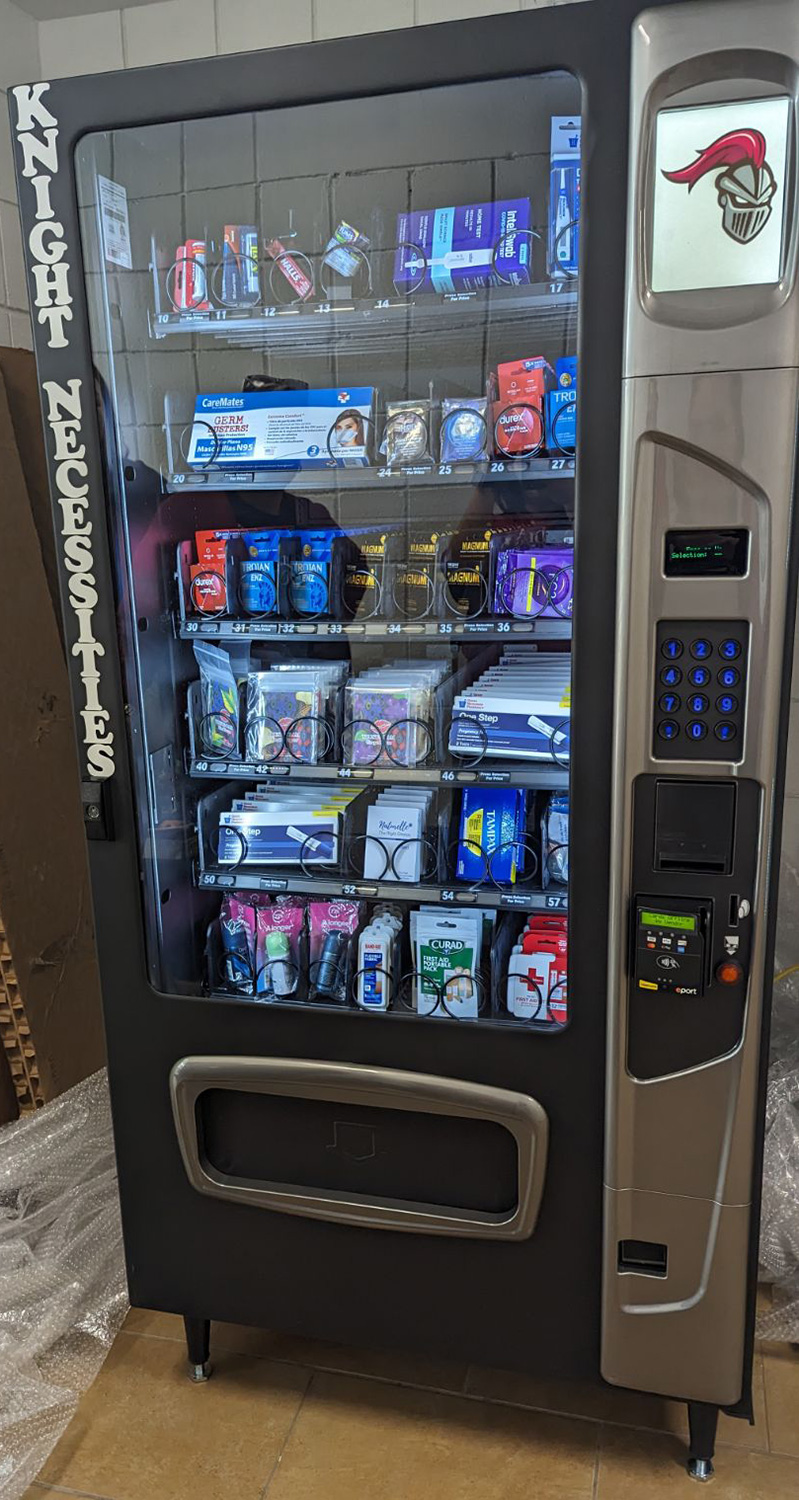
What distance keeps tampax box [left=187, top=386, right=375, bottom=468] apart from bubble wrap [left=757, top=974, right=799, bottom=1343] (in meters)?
1.45

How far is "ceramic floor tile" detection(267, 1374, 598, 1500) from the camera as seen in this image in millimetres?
1752

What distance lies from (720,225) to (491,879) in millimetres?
1016

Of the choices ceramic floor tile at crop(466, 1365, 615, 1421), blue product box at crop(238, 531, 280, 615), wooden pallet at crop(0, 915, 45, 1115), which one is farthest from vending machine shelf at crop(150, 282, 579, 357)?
ceramic floor tile at crop(466, 1365, 615, 1421)

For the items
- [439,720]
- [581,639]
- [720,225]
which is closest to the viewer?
[720,225]

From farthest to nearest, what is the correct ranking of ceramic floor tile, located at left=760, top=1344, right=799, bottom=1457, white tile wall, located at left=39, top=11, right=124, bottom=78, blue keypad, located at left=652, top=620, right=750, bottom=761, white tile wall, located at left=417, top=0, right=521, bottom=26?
white tile wall, located at left=39, top=11, right=124, bottom=78 < white tile wall, located at left=417, top=0, right=521, bottom=26 < ceramic floor tile, located at left=760, top=1344, right=799, bottom=1457 < blue keypad, located at left=652, top=620, right=750, bottom=761

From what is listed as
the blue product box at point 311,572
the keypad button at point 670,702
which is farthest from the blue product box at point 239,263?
the keypad button at point 670,702

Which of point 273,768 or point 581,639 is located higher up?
point 581,639

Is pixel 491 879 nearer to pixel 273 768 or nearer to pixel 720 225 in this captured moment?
pixel 273 768

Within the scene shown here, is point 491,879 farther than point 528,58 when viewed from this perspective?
Yes

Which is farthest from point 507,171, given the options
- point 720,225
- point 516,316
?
point 720,225

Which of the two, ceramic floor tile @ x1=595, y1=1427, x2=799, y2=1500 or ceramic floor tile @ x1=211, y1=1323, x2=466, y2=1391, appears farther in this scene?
ceramic floor tile @ x1=211, y1=1323, x2=466, y2=1391

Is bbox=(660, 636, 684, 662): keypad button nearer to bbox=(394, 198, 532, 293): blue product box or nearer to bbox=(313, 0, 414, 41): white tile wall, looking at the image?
bbox=(394, 198, 532, 293): blue product box

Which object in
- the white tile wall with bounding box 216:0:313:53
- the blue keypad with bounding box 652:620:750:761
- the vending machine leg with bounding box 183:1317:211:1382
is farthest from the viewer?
the white tile wall with bounding box 216:0:313:53

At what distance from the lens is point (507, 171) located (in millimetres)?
1719
